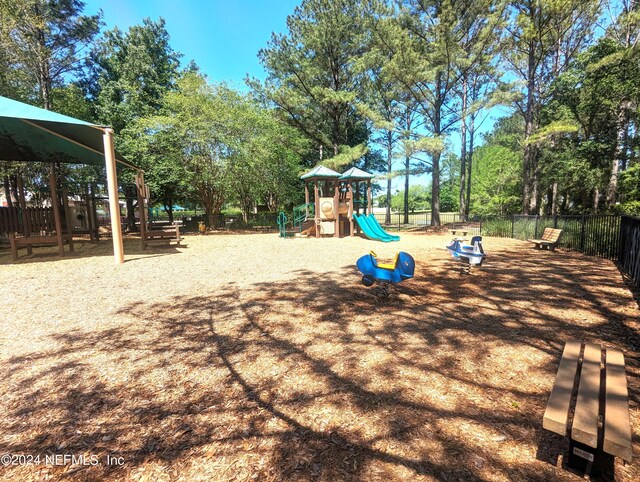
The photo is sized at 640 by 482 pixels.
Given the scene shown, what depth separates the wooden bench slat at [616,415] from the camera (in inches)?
58.2

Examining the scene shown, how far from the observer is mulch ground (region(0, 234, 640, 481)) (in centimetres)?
181

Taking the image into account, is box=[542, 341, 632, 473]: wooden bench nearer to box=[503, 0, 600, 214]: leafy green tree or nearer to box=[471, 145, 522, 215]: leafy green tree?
box=[503, 0, 600, 214]: leafy green tree

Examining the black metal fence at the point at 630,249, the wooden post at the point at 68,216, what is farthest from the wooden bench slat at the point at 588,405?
the wooden post at the point at 68,216

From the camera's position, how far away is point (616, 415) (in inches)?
65.5

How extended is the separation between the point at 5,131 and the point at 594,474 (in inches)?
559

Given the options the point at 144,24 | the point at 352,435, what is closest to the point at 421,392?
the point at 352,435

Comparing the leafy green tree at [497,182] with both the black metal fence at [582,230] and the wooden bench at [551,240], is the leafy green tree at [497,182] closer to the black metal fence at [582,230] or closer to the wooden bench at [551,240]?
the black metal fence at [582,230]

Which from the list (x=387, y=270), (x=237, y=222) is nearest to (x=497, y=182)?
(x=237, y=222)

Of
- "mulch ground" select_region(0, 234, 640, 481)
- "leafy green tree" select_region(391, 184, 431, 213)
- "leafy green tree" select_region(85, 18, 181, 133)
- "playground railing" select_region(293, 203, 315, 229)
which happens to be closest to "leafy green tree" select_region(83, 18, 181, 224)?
"leafy green tree" select_region(85, 18, 181, 133)

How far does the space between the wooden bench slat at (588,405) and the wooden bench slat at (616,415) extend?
0.18 feet

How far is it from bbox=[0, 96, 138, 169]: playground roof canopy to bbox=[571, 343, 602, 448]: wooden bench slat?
31.6ft

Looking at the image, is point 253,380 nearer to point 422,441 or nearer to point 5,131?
point 422,441

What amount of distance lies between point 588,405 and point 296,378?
206cm

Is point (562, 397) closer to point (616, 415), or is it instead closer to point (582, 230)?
point (616, 415)
